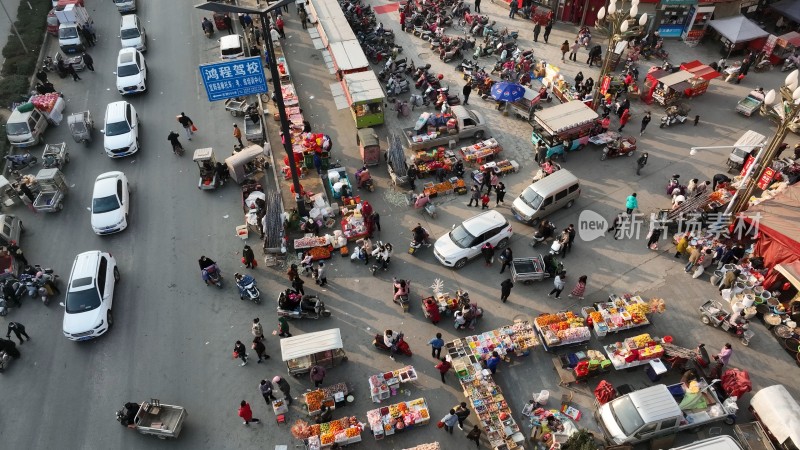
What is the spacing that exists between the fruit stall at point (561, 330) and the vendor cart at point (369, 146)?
1159 cm

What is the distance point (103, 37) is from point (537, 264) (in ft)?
113

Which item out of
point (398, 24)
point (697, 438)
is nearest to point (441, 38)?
point (398, 24)

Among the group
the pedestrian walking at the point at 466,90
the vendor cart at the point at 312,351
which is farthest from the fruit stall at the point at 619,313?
the pedestrian walking at the point at 466,90

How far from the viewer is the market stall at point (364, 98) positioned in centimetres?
2714

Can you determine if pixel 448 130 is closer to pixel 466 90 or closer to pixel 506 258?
pixel 466 90

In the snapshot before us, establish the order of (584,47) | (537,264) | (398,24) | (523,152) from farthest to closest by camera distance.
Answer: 1. (398,24)
2. (584,47)
3. (523,152)
4. (537,264)

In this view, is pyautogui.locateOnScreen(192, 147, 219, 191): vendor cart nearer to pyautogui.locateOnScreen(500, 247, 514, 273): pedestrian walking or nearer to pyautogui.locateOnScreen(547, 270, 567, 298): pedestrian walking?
pyautogui.locateOnScreen(500, 247, 514, 273): pedestrian walking

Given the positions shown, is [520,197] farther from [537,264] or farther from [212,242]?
[212,242]

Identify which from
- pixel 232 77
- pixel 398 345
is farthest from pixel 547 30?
pixel 398 345

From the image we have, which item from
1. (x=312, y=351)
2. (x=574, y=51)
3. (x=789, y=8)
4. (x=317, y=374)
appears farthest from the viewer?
(x=789, y=8)

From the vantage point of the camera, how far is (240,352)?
18.4 metres

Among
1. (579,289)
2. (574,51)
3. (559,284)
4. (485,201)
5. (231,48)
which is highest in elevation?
(574,51)

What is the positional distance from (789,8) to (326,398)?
37.8 meters

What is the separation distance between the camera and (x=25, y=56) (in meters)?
34.0
